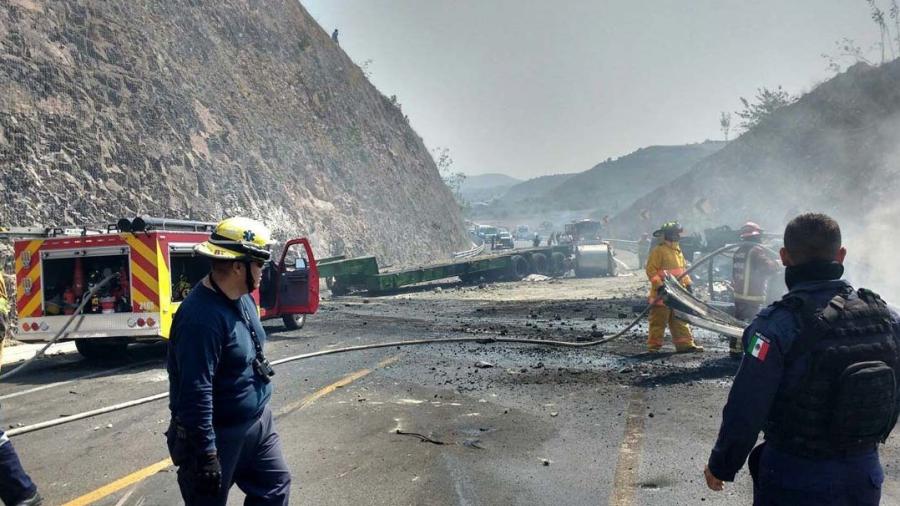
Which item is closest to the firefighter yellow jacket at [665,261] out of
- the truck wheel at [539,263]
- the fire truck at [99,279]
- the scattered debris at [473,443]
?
the scattered debris at [473,443]

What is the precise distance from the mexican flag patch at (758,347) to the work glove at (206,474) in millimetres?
2285

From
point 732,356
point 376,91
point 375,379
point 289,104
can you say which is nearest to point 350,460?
point 375,379

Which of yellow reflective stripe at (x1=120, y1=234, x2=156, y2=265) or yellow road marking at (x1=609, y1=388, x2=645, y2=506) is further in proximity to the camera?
yellow reflective stripe at (x1=120, y1=234, x2=156, y2=265)

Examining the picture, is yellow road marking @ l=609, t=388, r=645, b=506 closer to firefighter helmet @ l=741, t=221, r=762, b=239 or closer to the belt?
the belt

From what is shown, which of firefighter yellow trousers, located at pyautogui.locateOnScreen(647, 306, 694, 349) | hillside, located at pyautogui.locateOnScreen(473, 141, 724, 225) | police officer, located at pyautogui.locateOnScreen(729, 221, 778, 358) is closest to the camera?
police officer, located at pyautogui.locateOnScreen(729, 221, 778, 358)

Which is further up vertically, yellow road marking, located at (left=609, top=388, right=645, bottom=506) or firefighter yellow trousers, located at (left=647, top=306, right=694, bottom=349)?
firefighter yellow trousers, located at (left=647, top=306, right=694, bottom=349)

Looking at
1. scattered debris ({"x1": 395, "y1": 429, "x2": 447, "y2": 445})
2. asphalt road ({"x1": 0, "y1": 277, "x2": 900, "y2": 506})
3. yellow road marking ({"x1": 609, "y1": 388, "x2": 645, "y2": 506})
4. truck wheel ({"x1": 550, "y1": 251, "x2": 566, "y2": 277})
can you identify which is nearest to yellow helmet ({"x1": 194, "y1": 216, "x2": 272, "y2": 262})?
asphalt road ({"x1": 0, "y1": 277, "x2": 900, "y2": 506})

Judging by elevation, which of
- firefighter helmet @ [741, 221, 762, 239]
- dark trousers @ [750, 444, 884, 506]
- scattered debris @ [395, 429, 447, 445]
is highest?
firefighter helmet @ [741, 221, 762, 239]

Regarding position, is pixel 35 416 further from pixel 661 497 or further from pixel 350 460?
pixel 661 497

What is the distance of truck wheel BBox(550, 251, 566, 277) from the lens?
29.8 metres

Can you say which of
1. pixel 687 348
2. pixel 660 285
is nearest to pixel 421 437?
pixel 660 285

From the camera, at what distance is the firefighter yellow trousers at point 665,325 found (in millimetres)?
9773

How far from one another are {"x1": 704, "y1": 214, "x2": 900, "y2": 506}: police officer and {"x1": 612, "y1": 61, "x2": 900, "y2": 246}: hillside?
20.6m

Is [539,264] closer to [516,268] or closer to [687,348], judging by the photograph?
[516,268]
